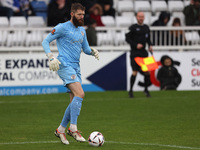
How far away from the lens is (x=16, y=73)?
17766 mm

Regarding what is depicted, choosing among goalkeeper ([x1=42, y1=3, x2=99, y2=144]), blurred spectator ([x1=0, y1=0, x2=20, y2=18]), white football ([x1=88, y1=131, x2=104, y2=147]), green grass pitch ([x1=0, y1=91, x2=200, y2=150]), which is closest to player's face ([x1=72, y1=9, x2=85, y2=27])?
goalkeeper ([x1=42, y1=3, x2=99, y2=144])

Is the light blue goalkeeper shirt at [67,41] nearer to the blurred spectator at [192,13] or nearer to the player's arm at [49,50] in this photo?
the player's arm at [49,50]

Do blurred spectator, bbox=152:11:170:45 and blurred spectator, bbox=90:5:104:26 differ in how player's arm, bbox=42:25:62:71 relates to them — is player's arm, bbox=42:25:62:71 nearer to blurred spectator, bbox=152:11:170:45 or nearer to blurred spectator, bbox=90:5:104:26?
blurred spectator, bbox=152:11:170:45

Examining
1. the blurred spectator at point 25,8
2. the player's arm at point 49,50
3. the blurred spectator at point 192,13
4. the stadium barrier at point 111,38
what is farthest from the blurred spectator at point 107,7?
the player's arm at point 49,50

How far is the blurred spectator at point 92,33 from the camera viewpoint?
18484mm

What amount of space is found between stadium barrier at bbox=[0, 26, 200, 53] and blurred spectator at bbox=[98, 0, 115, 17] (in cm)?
215

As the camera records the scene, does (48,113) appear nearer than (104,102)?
Yes

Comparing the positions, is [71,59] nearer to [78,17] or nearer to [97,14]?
[78,17]

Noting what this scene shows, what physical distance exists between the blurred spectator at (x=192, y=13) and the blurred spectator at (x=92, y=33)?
3.76 meters

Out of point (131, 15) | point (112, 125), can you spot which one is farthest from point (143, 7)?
point (112, 125)

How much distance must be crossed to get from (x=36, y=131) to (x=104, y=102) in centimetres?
552

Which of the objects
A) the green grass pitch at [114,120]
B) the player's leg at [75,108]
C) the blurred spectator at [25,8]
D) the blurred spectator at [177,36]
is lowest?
the green grass pitch at [114,120]

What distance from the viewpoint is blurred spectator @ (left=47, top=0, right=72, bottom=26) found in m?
19.5

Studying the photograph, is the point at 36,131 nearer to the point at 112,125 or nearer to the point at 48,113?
the point at 112,125
